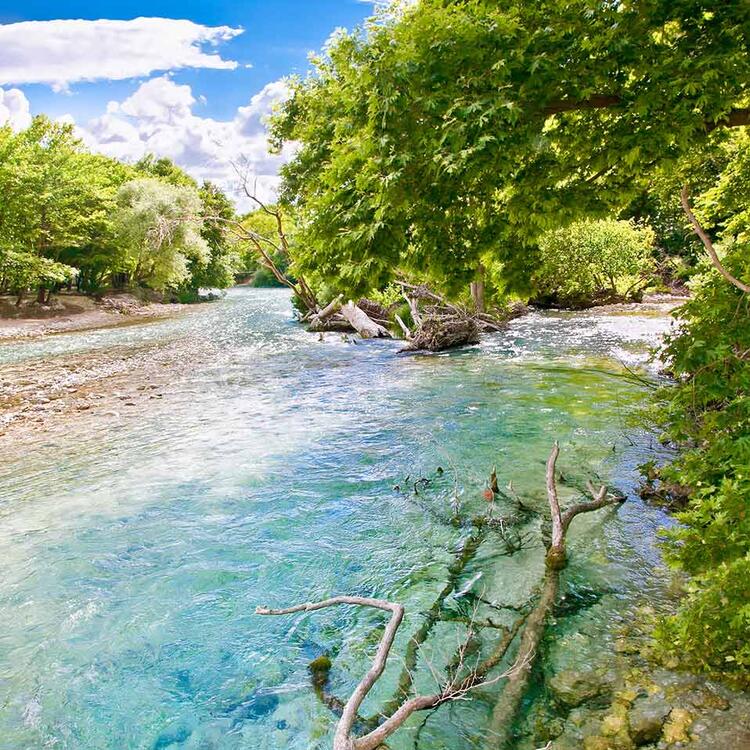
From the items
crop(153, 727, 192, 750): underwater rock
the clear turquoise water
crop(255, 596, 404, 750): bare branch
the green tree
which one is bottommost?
crop(153, 727, 192, 750): underwater rock

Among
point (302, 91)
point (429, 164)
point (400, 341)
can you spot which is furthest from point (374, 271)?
point (302, 91)

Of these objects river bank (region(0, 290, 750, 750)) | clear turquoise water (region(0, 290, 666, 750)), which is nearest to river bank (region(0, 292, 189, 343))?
river bank (region(0, 290, 750, 750))

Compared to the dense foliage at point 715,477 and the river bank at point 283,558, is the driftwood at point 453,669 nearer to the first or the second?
the river bank at point 283,558

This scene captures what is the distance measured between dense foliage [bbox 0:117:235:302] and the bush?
65.3ft

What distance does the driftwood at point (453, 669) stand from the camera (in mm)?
2885

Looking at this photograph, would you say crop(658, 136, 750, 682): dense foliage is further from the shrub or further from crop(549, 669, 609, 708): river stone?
→ crop(549, 669, 609, 708): river stone

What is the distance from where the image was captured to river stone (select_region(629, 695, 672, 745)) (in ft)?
11.5

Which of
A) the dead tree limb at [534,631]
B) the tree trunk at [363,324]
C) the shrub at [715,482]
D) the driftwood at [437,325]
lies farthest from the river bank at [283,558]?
the tree trunk at [363,324]

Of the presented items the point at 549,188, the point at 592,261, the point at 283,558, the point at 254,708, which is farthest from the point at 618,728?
the point at 592,261

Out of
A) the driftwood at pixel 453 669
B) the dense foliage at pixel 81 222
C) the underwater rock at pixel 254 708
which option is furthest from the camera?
the dense foliage at pixel 81 222

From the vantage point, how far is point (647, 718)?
364 centimetres

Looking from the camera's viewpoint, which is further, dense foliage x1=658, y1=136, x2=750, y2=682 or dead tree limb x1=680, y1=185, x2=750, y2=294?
dead tree limb x1=680, y1=185, x2=750, y2=294

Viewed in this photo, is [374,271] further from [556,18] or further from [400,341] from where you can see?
[400,341]

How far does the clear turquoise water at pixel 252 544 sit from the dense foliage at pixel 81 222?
15378 mm
